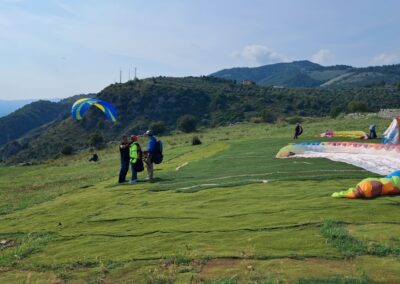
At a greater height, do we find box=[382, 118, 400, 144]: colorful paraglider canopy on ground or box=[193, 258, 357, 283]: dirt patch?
box=[382, 118, 400, 144]: colorful paraglider canopy on ground

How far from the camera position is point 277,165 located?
58.2 feet

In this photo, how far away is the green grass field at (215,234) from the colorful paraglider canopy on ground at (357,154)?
832 millimetres

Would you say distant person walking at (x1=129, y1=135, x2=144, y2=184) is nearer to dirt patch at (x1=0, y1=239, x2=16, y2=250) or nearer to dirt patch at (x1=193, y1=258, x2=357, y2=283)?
dirt patch at (x1=0, y1=239, x2=16, y2=250)

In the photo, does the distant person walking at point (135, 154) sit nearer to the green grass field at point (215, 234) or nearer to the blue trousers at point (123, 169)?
the blue trousers at point (123, 169)

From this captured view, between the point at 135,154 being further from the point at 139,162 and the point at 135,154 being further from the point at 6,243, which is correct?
the point at 6,243

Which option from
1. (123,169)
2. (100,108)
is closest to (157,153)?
(123,169)

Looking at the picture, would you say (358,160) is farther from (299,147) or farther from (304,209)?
(304,209)

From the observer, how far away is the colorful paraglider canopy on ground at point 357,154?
15.9m

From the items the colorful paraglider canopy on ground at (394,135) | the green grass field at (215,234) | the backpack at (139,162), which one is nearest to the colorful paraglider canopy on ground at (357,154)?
the green grass field at (215,234)

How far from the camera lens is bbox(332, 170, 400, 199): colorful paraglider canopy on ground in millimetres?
11055

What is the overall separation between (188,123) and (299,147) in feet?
160

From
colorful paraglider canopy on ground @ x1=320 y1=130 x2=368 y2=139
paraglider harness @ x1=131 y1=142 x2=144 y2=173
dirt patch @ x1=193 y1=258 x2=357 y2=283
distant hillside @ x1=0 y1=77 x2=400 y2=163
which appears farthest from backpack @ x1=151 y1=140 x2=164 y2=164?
distant hillside @ x1=0 y1=77 x2=400 y2=163

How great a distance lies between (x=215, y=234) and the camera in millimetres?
9391

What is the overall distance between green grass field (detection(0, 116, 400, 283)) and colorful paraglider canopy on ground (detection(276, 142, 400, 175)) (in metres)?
0.83
